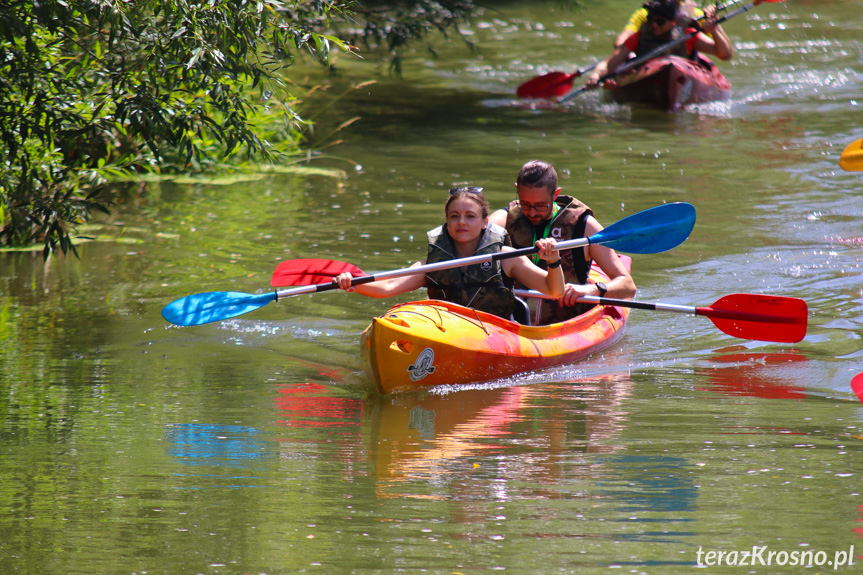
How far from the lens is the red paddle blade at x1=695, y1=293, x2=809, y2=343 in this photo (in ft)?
17.9

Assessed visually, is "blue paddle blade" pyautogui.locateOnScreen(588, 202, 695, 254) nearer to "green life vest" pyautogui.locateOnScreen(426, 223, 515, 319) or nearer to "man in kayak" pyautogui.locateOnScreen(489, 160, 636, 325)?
"man in kayak" pyautogui.locateOnScreen(489, 160, 636, 325)

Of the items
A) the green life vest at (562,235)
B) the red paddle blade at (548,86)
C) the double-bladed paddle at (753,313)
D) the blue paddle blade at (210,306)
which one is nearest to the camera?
the blue paddle blade at (210,306)

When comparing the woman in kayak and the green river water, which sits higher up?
the woman in kayak

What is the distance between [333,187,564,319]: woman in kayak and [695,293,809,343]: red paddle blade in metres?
1.04

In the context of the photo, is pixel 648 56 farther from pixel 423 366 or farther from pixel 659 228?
pixel 423 366

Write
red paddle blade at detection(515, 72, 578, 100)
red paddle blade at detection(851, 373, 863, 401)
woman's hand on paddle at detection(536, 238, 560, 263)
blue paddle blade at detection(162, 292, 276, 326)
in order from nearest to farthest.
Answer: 1. red paddle blade at detection(851, 373, 863, 401)
2. woman's hand on paddle at detection(536, 238, 560, 263)
3. blue paddle blade at detection(162, 292, 276, 326)
4. red paddle blade at detection(515, 72, 578, 100)

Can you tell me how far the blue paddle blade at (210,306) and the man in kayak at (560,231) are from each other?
1385mm

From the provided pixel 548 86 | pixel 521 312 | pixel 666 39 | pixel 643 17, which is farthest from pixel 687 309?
pixel 643 17

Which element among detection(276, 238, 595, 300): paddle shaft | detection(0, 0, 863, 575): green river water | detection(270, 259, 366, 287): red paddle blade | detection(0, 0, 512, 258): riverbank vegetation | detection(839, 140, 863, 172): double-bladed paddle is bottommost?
detection(0, 0, 863, 575): green river water

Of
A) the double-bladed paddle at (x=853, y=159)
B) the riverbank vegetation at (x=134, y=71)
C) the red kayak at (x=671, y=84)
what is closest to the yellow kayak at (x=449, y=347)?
the riverbank vegetation at (x=134, y=71)

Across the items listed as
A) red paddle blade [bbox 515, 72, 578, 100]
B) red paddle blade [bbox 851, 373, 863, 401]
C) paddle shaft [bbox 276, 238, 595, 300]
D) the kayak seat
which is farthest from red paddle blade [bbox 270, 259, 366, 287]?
red paddle blade [bbox 515, 72, 578, 100]

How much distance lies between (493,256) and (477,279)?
0.77 ft

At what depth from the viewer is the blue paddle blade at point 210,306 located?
5.30 m

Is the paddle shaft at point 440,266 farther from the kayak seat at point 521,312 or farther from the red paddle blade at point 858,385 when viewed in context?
the red paddle blade at point 858,385
